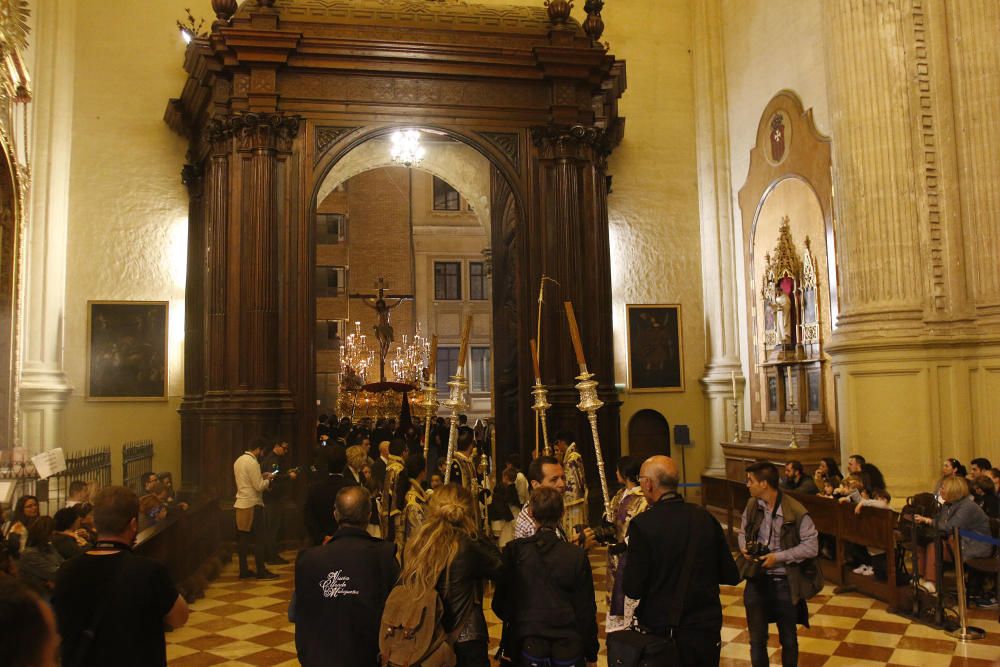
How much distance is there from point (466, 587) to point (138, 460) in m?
12.1

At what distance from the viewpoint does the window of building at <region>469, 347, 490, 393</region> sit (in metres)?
31.4

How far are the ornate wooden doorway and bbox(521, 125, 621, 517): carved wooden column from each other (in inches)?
1.1

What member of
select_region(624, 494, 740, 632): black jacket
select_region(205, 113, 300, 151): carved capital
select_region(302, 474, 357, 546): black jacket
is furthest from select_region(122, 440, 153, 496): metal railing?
select_region(624, 494, 740, 632): black jacket

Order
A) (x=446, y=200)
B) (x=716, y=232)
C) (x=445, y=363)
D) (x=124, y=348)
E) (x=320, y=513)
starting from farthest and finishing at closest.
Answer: (x=445, y=363) < (x=446, y=200) < (x=716, y=232) < (x=124, y=348) < (x=320, y=513)

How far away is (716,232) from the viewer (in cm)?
1712

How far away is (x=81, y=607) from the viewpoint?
11.8 feet

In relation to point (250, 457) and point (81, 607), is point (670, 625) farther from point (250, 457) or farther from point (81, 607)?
point (250, 457)

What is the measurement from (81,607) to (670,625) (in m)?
2.58

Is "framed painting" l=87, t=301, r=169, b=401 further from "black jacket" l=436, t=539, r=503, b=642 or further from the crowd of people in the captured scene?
"black jacket" l=436, t=539, r=503, b=642

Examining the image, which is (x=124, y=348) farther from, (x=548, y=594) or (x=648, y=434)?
(x=548, y=594)

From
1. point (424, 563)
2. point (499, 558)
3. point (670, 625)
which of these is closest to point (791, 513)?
point (670, 625)

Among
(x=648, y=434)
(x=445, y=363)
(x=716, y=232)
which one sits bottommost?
(x=648, y=434)

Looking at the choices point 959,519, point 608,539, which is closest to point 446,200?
point 959,519

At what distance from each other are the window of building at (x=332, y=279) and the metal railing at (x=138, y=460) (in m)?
16.3
